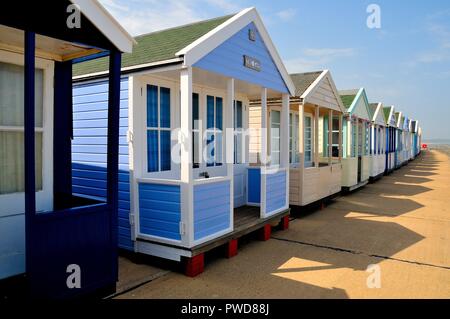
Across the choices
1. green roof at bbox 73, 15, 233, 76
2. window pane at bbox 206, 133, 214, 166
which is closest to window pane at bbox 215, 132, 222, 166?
window pane at bbox 206, 133, 214, 166

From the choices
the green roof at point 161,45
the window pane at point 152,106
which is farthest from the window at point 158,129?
the green roof at point 161,45

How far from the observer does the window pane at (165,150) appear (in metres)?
5.52

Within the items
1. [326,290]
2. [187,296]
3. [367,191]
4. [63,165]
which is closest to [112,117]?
[63,165]

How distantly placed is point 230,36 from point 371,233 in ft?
15.1

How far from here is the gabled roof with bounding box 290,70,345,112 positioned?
847 cm

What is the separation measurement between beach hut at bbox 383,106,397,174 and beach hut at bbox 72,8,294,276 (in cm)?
1541

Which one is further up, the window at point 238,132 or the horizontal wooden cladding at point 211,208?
the window at point 238,132

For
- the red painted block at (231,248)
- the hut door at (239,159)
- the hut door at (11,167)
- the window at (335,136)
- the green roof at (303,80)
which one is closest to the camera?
the hut door at (11,167)

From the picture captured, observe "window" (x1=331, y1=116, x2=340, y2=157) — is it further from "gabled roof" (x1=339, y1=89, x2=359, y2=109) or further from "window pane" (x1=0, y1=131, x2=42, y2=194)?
"window pane" (x1=0, y1=131, x2=42, y2=194)

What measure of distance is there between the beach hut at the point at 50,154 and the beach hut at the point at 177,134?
2.97 feet

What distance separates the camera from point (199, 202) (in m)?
4.81

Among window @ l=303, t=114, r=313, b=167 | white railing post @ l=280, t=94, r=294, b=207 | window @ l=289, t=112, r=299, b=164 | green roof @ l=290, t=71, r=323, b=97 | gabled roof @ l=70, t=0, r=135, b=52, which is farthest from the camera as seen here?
window @ l=303, t=114, r=313, b=167

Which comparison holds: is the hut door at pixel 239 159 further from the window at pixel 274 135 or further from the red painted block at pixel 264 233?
the window at pixel 274 135
